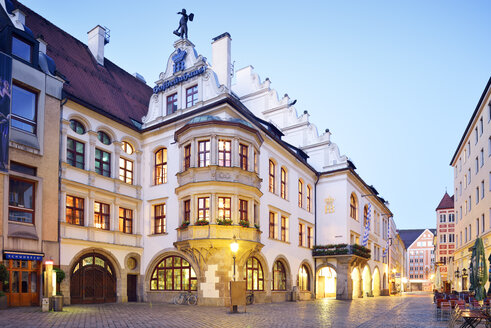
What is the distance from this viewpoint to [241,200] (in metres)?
29.7

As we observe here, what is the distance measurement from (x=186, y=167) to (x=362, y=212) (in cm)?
2341

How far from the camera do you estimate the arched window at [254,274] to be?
31688 mm

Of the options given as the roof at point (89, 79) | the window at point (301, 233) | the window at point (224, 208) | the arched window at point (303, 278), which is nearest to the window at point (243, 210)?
the window at point (224, 208)

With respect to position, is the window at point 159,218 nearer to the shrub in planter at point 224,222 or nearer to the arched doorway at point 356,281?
the shrub in planter at point 224,222

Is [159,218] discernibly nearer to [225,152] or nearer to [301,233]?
[225,152]

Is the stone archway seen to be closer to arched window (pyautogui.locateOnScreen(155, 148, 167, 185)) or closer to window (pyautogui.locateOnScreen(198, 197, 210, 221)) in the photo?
arched window (pyautogui.locateOnScreen(155, 148, 167, 185))

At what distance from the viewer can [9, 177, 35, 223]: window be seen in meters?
24.0

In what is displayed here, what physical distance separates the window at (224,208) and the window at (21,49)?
1253cm

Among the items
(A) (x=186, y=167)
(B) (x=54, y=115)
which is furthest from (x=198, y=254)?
(B) (x=54, y=115)

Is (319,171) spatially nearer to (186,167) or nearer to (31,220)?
(186,167)

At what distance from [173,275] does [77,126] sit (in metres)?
10.5

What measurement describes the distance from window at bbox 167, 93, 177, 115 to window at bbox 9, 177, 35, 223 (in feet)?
37.2

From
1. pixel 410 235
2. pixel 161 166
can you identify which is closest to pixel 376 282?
pixel 161 166

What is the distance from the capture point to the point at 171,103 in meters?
34.0
